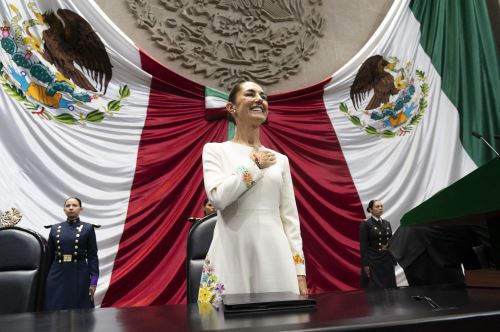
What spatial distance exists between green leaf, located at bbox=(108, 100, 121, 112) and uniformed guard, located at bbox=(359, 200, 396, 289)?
2.61 meters

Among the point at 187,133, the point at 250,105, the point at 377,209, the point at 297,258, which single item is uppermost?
the point at 187,133

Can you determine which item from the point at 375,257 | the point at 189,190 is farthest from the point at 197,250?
the point at 375,257

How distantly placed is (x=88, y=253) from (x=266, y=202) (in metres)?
2.49

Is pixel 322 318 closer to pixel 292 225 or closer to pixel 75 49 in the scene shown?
pixel 292 225

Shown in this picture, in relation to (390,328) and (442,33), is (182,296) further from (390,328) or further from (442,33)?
(442,33)

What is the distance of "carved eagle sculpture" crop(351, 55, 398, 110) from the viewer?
504cm

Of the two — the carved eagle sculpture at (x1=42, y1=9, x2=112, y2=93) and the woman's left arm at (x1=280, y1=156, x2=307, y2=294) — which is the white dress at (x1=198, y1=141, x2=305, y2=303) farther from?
the carved eagle sculpture at (x1=42, y1=9, x2=112, y2=93)

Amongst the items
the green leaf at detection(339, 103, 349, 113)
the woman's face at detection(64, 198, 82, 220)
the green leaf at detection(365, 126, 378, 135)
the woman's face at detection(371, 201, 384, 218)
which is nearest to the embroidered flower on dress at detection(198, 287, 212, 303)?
the woman's face at detection(64, 198, 82, 220)

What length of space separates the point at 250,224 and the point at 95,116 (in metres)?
3.30

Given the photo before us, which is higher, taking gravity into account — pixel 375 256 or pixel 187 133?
pixel 187 133

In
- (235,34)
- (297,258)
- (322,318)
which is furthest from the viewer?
(235,34)

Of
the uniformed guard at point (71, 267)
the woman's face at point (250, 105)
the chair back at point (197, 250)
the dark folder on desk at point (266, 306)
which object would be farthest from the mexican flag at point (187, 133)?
the dark folder on desk at point (266, 306)

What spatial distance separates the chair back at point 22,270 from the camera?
1059 mm

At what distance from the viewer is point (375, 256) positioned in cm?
430
